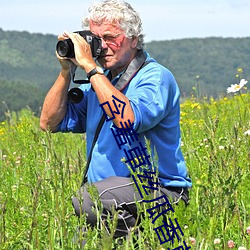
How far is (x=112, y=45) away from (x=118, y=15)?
0.16m

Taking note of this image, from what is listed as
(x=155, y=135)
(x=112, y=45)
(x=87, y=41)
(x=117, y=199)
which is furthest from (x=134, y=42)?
(x=117, y=199)

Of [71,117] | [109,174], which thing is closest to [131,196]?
[109,174]

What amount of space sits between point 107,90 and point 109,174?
503mm

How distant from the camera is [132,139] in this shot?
126 inches

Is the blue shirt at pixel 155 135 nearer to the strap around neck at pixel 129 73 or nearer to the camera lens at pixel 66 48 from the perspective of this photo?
the strap around neck at pixel 129 73

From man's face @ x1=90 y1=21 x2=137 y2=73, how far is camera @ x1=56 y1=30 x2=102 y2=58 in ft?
0.19

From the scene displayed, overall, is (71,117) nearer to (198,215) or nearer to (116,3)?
(116,3)

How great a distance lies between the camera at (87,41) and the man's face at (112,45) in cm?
6

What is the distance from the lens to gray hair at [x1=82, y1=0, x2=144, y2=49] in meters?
3.51

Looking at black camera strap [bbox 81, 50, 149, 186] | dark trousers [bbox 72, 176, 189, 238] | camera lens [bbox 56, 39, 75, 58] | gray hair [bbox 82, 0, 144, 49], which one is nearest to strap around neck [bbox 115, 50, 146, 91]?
black camera strap [bbox 81, 50, 149, 186]

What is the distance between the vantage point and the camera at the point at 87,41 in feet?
11.2

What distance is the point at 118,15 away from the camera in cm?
352
